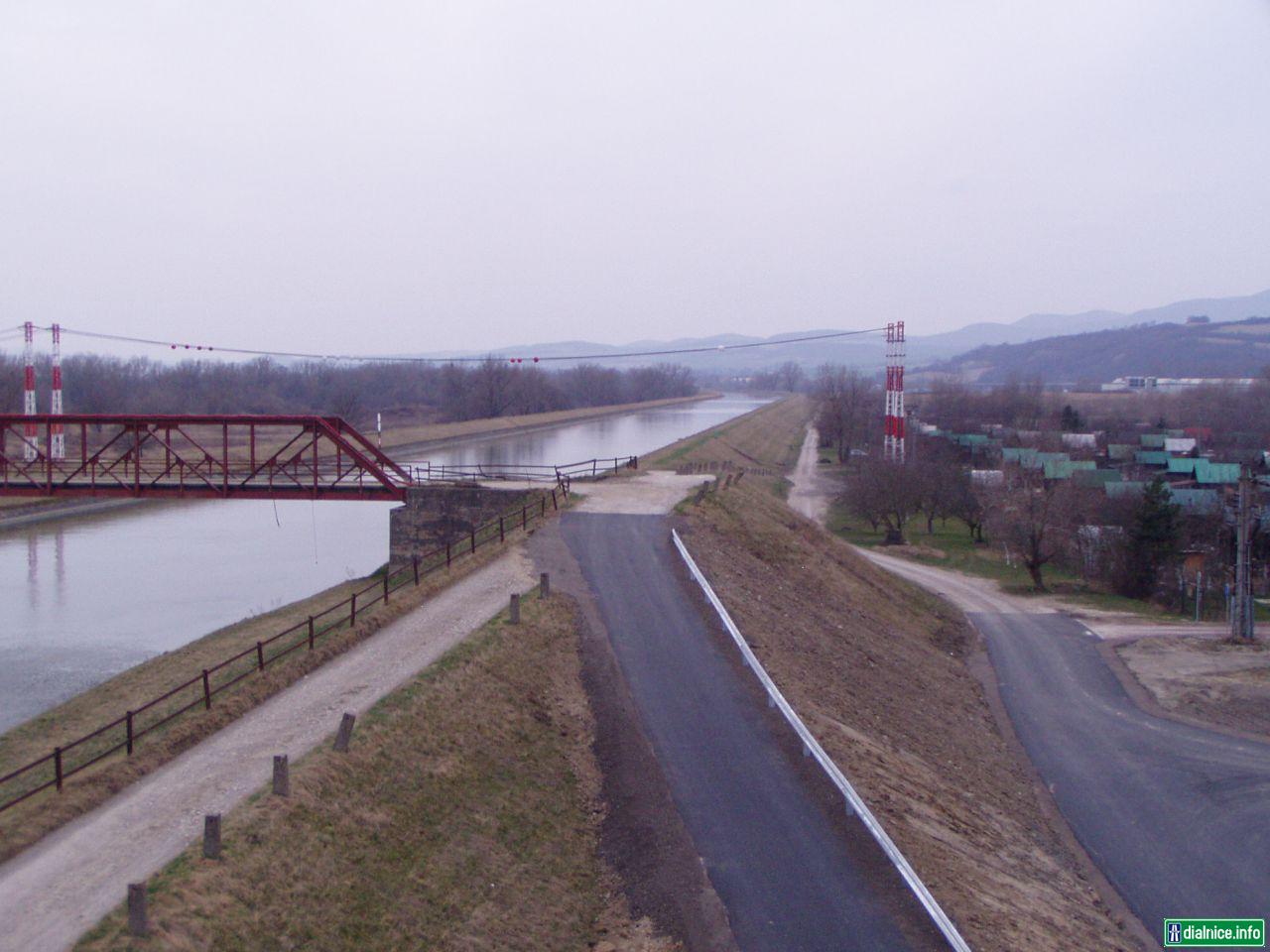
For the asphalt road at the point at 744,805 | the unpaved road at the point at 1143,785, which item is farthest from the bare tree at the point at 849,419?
the asphalt road at the point at 744,805

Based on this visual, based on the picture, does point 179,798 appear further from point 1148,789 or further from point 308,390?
point 308,390

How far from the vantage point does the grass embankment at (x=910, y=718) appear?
10281 mm

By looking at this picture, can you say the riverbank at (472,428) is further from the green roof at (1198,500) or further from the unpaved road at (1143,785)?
the unpaved road at (1143,785)

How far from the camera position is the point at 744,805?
10.7 meters

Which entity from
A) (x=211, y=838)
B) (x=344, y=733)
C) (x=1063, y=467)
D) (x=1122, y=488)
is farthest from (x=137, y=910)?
(x=1063, y=467)

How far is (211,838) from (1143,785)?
553 inches

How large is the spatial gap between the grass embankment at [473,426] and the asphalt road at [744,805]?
47058 mm

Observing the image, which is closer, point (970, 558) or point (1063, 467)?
point (970, 558)

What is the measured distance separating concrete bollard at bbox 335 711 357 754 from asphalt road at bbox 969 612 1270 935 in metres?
9.30

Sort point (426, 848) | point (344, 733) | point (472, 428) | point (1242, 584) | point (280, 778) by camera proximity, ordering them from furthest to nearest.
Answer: point (472, 428), point (1242, 584), point (344, 733), point (426, 848), point (280, 778)

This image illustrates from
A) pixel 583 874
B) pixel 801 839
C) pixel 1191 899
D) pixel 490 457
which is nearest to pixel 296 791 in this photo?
pixel 583 874

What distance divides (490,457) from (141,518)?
25.4m

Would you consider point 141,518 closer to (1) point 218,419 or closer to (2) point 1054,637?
(1) point 218,419

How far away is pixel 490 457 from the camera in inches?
2621
